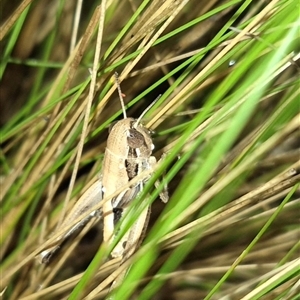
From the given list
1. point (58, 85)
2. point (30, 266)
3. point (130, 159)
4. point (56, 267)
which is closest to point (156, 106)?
point (130, 159)

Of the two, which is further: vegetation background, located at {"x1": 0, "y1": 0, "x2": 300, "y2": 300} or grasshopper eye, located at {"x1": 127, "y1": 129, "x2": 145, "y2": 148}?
grasshopper eye, located at {"x1": 127, "y1": 129, "x2": 145, "y2": 148}

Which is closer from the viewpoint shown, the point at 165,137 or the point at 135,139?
the point at 135,139

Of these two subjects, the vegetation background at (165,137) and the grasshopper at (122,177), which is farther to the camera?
the grasshopper at (122,177)

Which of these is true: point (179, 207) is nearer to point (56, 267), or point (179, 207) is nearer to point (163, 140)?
point (163, 140)
